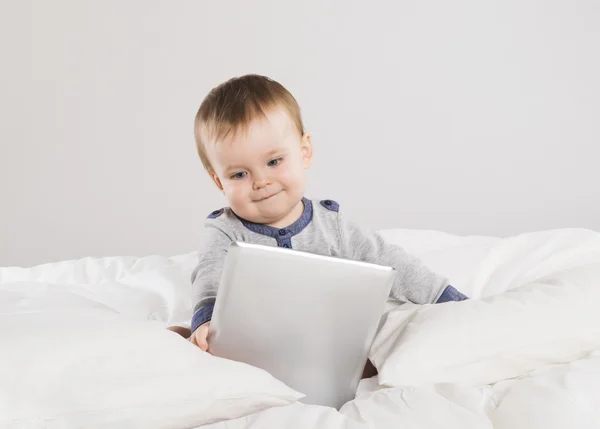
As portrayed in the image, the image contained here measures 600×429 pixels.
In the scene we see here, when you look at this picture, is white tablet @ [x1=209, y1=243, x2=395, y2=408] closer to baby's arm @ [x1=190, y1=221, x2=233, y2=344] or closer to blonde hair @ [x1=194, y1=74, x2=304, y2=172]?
baby's arm @ [x1=190, y1=221, x2=233, y2=344]

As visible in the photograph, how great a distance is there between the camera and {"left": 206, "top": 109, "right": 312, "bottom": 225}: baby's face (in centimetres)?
132

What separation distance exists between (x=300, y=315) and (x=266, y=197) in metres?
0.41

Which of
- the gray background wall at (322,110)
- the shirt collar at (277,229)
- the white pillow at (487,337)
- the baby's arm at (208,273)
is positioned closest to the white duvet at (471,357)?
the white pillow at (487,337)

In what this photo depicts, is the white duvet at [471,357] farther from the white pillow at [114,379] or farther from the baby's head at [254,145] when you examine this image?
the baby's head at [254,145]

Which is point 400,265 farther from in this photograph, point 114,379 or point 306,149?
point 114,379

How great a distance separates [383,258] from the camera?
1.53 meters

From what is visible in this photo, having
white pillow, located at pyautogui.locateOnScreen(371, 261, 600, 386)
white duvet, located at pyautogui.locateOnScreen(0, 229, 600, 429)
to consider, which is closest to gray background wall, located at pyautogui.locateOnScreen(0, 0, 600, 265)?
white duvet, located at pyautogui.locateOnScreen(0, 229, 600, 429)

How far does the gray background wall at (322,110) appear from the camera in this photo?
10.2 feet

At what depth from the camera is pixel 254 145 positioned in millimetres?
1321

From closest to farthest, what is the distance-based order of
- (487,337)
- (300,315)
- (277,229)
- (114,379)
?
(114,379) < (300,315) < (487,337) < (277,229)

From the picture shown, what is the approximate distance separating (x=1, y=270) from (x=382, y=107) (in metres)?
1.79

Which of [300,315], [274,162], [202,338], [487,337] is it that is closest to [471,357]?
[487,337]

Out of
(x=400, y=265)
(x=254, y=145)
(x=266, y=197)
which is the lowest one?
(x=400, y=265)

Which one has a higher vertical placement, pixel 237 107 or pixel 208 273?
pixel 237 107
